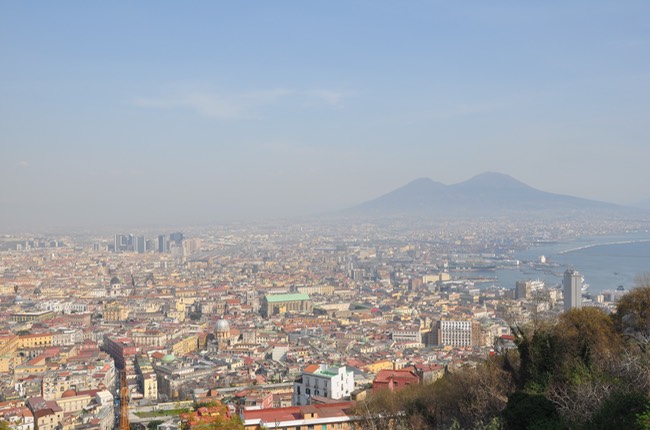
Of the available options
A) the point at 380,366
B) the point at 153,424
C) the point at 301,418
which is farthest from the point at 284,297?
the point at 301,418

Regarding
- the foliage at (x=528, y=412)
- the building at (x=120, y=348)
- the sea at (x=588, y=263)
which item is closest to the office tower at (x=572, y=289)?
the sea at (x=588, y=263)

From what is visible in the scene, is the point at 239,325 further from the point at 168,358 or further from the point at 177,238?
the point at 177,238

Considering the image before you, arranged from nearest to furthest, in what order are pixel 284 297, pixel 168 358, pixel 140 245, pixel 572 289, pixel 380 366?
pixel 380 366
pixel 168 358
pixel 572 289
pixel 284 297
pixel 140 245

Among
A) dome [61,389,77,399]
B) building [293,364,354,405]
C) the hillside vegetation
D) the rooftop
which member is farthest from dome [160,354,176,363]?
the rooftop

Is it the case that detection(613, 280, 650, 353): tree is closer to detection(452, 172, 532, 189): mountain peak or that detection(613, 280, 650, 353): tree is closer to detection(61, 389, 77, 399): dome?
detection(61, 389, 77, 399): dome

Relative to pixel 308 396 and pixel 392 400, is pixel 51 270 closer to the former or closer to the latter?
pixel 308 396

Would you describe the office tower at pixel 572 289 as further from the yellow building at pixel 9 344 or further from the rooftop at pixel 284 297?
the yellow building at pixel 9 344
